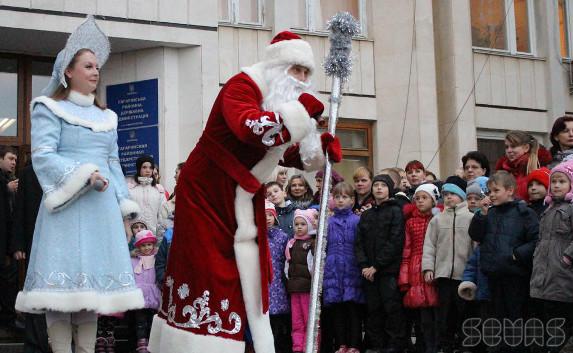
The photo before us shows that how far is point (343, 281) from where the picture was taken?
946 cm

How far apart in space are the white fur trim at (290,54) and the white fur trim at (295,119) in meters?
0.43

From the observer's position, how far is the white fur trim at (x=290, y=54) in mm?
5684

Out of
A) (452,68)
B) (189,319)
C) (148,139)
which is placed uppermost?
(452,68)

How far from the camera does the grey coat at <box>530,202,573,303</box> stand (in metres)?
7.84

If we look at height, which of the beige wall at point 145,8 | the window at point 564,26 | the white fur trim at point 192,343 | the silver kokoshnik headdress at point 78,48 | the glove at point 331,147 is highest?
the window at point 564,26

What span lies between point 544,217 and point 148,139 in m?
7.50

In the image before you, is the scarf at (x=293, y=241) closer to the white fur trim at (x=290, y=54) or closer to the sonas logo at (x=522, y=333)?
the sonas logo at (x=522, y=333)

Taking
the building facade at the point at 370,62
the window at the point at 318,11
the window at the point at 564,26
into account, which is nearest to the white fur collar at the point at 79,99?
the building facade at the point at 370,62

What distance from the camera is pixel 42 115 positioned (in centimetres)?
629

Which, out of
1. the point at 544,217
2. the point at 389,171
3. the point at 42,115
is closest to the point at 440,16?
the point at 389,171

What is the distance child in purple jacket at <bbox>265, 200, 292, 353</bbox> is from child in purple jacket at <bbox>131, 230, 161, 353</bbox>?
1153 millimetres

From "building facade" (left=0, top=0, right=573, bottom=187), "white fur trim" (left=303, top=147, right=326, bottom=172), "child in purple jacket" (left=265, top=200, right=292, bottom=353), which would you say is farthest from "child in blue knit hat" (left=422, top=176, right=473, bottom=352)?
"building facade" (left=0, top=0, right=573, bottom=187)

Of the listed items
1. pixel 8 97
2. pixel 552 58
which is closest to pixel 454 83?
pixel 552 58

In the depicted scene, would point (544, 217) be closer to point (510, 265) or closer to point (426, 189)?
point (510, 265)
